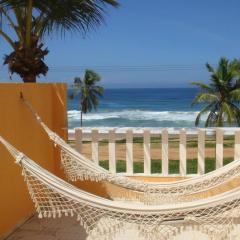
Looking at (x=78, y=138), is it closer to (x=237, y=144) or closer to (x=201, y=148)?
(x=201, y=148)

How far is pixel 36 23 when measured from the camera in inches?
202

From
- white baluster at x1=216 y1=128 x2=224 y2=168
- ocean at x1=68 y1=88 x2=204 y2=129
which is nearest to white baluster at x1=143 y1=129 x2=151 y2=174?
white baluster at x1=216 y1=128 x2=224 y2=168

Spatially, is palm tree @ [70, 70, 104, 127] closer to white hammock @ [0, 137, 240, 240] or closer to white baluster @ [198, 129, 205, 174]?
white baluster @ [198, 129, 205, 174]

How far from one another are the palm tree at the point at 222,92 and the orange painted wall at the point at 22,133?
15.7 m

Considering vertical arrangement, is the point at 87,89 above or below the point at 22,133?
above

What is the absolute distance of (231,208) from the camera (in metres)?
2.53

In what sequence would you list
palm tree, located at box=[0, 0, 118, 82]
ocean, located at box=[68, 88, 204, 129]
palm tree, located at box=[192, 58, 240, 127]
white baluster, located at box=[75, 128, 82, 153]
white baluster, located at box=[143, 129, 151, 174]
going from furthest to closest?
ocean, located at box=[68, 88, 204, 129], palm tree, located at box=[192, 58, 240, 127], palm tree, located at box=[0, 0, 118, 82], white baluster, located at box=[75, 128, 82, 153], white baluster, located at box=[143, 129, 151, 174]

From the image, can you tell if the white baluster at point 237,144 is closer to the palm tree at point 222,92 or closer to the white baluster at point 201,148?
the white baluster at point 201,148

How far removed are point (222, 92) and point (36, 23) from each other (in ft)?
53.9

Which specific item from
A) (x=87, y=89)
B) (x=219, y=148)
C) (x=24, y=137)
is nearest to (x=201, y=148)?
(x=219, y=148)

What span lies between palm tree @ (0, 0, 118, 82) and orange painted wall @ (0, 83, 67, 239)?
689mm

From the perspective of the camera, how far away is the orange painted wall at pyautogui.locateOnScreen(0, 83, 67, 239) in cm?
345

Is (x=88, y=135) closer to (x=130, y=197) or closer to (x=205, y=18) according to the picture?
(x=130, y=197)

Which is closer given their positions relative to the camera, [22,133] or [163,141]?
[22,133]
